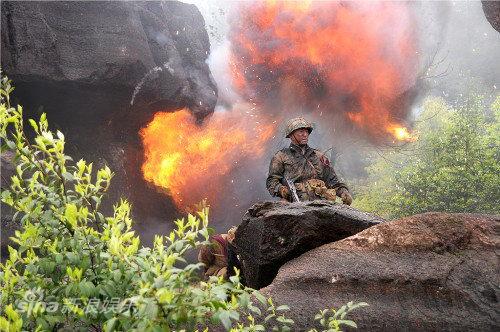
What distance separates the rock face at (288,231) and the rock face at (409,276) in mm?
230

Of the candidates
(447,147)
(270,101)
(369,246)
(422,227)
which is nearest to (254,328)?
(369,246)

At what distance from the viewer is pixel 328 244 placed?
14.6 feet

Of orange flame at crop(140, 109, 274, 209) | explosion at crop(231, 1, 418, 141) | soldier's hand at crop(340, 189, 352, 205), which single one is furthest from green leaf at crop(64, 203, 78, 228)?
explosion at crop(231, 1, 418, 141)

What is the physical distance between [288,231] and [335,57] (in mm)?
10162

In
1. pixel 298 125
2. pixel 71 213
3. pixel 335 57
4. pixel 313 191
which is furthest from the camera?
Result: pixel 335 57

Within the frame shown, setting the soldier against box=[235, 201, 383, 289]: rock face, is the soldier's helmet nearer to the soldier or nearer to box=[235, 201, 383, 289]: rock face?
the soldier

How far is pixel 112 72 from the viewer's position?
433 inches

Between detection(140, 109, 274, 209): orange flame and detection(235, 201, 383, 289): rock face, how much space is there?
30.1ft

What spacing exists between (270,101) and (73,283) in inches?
581

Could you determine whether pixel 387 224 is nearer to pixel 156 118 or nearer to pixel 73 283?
pixel 73 283

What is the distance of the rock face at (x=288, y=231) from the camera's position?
4543 millimetres

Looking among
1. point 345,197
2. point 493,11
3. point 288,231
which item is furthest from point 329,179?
point 493,11

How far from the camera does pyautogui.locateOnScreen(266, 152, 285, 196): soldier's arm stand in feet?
22.7

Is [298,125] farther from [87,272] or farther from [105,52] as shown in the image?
[105,52]
